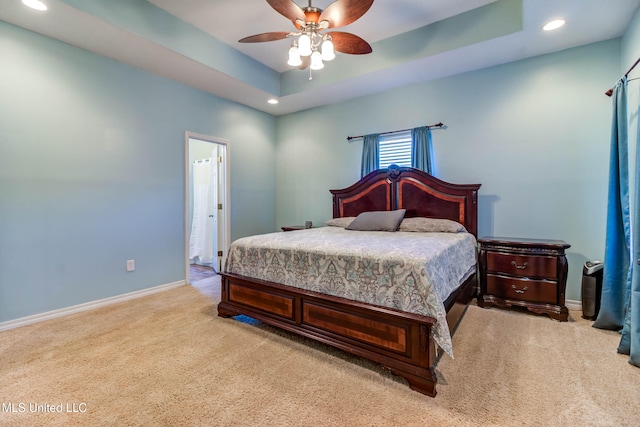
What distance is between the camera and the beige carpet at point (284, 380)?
1526 mm

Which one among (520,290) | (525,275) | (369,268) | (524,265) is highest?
(369,268)

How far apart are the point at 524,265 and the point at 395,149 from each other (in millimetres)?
2176

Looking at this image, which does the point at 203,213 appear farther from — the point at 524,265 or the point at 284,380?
the point at 524,265

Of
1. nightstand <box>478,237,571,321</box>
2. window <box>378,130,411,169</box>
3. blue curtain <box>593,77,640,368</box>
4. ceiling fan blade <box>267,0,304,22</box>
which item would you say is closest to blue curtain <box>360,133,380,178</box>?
window <box>378,130,411,169</box>

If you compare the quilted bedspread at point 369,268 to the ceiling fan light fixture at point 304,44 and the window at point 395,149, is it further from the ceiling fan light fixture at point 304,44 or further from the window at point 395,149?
the window at point 395,149

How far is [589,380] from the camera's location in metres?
1.81

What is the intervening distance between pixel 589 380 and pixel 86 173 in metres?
4.66

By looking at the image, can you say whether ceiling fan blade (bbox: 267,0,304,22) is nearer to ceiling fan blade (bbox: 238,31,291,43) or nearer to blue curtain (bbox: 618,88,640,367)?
ceiling fan blade (bbox: 238,31,291,43)

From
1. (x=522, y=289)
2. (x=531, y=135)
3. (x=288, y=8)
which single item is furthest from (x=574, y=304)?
(x=288, y=8)

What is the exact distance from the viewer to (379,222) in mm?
3455

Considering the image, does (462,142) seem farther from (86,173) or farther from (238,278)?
(86,173)

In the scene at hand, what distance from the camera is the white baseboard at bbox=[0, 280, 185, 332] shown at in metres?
2.65

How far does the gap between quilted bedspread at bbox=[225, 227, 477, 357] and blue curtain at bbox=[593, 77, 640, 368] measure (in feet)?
3.59

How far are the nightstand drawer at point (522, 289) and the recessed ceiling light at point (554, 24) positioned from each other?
2.43 metres
